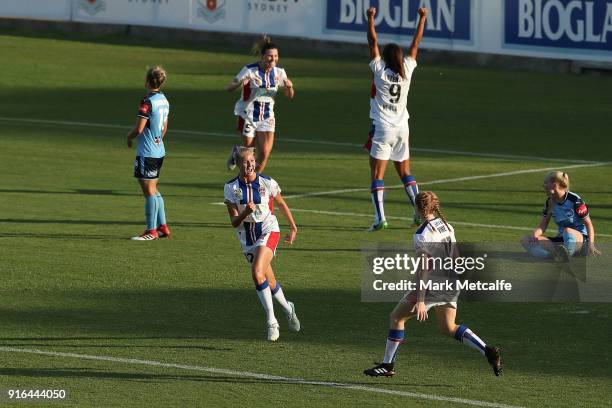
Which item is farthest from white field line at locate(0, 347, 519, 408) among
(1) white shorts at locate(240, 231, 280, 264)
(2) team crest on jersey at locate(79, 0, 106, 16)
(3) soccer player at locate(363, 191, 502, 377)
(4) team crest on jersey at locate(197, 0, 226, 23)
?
(2) team crest on jersey at locate(79, 0, 106, 16)

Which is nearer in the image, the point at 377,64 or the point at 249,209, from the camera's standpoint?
the point at 249,209

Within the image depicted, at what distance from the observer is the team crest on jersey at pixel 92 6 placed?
43.4m

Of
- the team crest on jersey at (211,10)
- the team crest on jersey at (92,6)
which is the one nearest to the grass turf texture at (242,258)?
the team crest on jersey at (211,10)

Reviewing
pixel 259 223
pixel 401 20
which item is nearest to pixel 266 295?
pixel 259 223

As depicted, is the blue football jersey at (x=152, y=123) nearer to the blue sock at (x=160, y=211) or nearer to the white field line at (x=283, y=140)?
the blue sock at (x=160, y=211)

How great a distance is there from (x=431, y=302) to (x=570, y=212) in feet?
16.4

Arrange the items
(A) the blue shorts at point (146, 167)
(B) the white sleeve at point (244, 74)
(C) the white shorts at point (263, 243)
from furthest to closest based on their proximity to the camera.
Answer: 1. (B) the white sleeve at point (244, 74)
2. (A) the blue shorts at point (146, 167)
3. (C) the white shorts at point (263, 243)

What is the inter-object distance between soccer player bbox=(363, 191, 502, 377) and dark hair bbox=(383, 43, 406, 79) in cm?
719

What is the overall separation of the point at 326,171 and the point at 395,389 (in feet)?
45.1

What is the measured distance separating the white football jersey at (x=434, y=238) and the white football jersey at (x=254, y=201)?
2050 millimetres

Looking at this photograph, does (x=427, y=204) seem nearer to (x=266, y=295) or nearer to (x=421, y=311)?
(x=421, y=311)

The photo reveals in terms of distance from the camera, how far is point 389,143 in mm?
18828

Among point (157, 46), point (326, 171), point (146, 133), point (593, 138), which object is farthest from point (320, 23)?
point (146, 133)

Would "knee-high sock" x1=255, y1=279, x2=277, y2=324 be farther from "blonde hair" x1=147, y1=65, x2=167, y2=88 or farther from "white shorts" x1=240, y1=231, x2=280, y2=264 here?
"blonde hair" x1=147, y1=65, x2=167, y2=88
